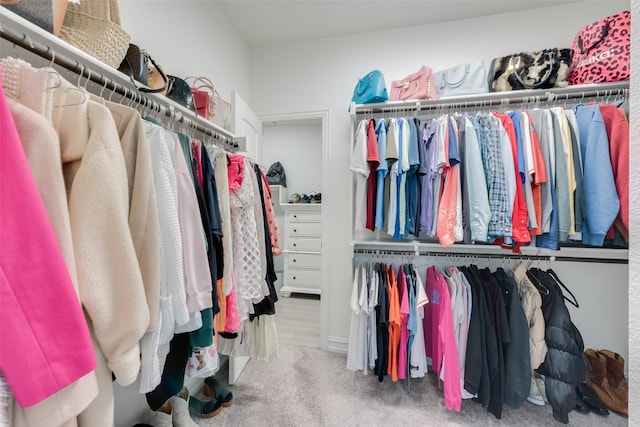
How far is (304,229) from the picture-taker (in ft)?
11.0

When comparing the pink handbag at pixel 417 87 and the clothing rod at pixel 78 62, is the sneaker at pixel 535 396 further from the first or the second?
the clothing rod at pixel 78 62

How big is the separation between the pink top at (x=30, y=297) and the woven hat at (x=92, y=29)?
539mm

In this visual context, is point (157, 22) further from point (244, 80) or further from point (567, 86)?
point (567, 86)

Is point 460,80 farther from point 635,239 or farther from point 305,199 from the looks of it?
point 305,199

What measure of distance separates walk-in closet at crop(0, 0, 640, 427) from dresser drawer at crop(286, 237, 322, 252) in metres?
1.07

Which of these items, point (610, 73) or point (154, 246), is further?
point (610, 73)

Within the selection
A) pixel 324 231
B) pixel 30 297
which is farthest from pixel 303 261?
pixel 30 297

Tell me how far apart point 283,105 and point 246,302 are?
1772mm

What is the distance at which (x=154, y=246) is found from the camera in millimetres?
643

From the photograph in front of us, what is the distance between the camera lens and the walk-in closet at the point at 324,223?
48 cm

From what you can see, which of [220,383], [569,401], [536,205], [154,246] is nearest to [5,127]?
[154,246]

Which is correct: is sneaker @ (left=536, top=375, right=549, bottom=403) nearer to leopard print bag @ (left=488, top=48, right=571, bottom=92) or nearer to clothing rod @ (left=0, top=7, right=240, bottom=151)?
leopard print bag @ (left=488, top=48, right=571, bottom=92)

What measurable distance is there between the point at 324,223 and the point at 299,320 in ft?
4.20

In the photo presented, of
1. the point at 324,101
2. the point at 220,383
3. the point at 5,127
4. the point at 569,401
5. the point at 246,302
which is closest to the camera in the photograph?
the point at 5,127
